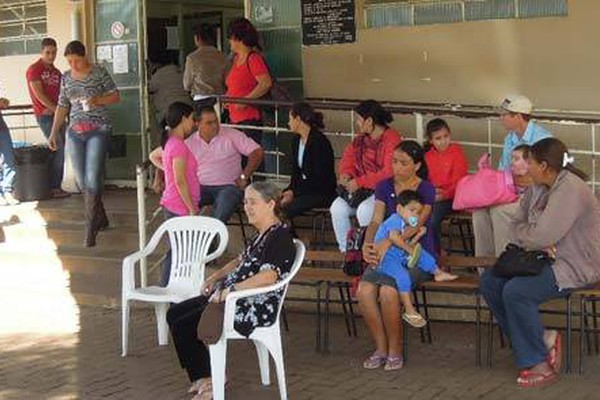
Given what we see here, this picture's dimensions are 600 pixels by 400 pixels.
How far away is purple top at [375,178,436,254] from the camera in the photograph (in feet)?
20.3

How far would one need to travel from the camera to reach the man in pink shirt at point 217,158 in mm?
7871

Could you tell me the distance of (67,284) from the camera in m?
8.73

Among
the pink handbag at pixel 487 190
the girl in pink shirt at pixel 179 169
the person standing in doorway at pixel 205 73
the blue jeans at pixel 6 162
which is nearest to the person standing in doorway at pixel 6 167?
the blue jeans at pixel 6 162

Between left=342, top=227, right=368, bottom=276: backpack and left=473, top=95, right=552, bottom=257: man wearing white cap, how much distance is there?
2.72 feet

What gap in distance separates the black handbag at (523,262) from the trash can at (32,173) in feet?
21.7

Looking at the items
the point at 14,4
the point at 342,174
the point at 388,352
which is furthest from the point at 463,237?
the point at 14,4

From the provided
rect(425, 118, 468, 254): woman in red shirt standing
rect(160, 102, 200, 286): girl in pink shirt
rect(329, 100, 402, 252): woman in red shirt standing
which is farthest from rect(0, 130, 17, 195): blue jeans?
rect(425, 118, 468, 254): woman in red shirt standing

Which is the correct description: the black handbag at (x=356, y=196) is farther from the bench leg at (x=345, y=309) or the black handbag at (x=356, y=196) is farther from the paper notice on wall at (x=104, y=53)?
the paper notice on wall at (x=104, y=53)

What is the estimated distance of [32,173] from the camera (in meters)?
10.8

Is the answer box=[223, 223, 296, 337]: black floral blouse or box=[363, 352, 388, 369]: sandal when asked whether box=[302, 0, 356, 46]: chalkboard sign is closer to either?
box=[363, 352, 388, 369]: sandal

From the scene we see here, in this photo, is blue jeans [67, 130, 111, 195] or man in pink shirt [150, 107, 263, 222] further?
blue jeans [67, 130, 111, 195]

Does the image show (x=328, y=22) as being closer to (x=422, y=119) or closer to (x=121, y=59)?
(x=422, y=119)

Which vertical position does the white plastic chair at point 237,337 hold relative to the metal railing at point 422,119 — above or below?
below

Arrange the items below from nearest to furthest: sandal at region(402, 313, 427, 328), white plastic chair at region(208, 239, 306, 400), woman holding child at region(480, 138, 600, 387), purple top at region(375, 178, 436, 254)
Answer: white plastic chair at region(208, 239, 306, 400) → woman holding child at region(480, 138, 600, 387) → sandal at region(402, 313, 427, 328) → purple top at region(375, 178, 436, 254)
